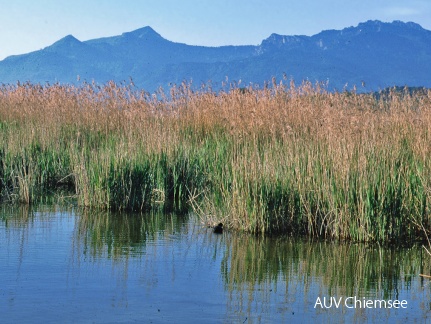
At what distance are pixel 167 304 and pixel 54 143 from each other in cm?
622

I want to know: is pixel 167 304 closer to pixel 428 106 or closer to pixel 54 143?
pixel 54 143

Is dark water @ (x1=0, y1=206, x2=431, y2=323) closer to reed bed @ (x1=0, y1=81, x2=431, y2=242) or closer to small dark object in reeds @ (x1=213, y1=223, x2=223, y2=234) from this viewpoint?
small dark object in reeds @ (x1=213, y1=223, x2=223, y2=234)

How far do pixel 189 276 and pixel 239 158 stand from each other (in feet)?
7.10

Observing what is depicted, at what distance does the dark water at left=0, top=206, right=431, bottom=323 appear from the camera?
4.47 meters

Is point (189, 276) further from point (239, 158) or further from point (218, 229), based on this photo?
point (239, 158)

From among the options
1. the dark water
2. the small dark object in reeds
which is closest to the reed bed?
the small dark object in reeds

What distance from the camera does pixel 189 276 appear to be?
532 centimetres

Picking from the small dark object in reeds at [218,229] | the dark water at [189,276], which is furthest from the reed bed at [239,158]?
the dark water at [189,276]

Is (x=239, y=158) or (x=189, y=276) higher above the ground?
(x=239, y=158)

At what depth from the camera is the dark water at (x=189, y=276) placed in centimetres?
447

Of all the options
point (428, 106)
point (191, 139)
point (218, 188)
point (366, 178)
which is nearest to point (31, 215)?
point (218, 188)

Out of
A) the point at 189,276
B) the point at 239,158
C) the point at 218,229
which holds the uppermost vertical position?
the point at 239,158

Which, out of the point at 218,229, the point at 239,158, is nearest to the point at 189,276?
the point at 218,229

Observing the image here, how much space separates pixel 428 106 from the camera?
11031 millimetres
